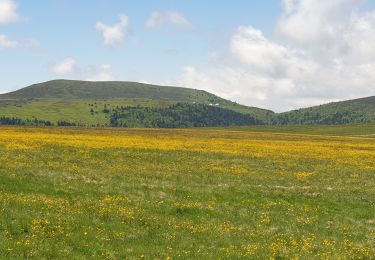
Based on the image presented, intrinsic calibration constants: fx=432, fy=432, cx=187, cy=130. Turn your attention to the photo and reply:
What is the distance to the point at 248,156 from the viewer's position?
59.9 metres

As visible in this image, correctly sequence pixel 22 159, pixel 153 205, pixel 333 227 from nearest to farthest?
pixel 333 227, pixel 153 205, pixel 22 159

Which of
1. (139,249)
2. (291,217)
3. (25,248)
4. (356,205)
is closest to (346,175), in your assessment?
(356,205)

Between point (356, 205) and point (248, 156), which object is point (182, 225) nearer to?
point (356, 205)

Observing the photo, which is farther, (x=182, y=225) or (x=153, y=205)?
(x=153, y=205)

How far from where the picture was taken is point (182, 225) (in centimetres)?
2355

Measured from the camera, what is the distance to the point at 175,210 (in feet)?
87.7

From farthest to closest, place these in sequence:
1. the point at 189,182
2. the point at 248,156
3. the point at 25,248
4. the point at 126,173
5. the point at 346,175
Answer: the point at 248,156, the point at 346,175, the point at 126,173, the point at 189,182, the point at 25,248

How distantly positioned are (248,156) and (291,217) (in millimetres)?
32685

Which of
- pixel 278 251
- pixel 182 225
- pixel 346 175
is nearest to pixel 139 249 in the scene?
pixel 182 225

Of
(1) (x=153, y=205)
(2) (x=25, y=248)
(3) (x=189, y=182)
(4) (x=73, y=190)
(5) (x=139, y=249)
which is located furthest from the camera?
(3) (x=189, y=182)

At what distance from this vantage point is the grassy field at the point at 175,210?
19.7m

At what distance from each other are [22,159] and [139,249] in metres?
26.8

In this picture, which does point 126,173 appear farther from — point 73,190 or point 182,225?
point 182,225

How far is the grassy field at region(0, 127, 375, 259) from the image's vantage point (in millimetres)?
19688
